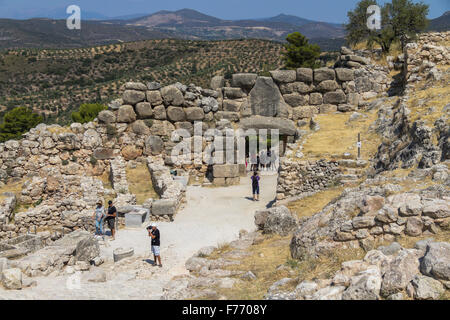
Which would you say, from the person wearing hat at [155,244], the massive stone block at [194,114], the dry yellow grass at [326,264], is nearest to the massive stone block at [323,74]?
the massive stone block at [194,114]

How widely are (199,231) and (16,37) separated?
152139 millimetres

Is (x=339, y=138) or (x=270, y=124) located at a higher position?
(x=270, y=124)

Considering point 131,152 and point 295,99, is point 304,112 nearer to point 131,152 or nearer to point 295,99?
point 295,99

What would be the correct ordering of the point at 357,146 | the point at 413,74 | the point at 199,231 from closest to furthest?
1. the point at 199,231
2. the point at 357,146
3. the point at 413,74

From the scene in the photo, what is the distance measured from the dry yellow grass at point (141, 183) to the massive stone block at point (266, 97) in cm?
567

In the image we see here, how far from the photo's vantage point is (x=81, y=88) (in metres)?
52.5

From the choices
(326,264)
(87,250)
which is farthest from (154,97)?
(326,264)

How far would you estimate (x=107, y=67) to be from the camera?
208 ft

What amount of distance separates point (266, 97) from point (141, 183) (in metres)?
6.69

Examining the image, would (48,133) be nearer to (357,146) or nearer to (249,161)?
(249,161)

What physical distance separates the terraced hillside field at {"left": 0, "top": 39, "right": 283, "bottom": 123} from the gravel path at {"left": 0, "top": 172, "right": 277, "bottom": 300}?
95.7 ft

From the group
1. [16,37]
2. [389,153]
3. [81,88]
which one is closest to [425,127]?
[389,153]

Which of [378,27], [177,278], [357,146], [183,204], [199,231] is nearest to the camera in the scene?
[177,278]

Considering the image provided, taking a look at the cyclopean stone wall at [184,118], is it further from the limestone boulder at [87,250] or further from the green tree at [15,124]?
the green tree at [15,124]
